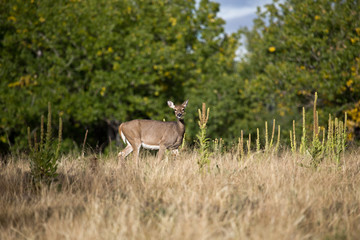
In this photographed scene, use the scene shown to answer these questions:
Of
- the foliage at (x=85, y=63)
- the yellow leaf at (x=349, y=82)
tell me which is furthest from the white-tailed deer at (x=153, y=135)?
the yellow leaf at (x=349, y=82)

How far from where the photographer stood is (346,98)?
16094 millimetres

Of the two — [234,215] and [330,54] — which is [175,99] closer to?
[330,54]

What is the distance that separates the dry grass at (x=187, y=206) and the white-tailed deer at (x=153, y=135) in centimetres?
318

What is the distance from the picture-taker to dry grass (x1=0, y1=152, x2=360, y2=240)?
3.72 metres

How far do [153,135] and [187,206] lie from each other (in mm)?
5463

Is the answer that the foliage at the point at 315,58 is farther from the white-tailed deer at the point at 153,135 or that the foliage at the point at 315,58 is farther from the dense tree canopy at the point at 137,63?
the white-tailed deer at the point at 153,135

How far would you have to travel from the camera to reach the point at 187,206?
427 centimetres

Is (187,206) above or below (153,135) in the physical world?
below

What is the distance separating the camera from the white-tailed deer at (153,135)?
935 centimetres

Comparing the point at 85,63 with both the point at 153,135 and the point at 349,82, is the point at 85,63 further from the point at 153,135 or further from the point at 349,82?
the point at 349,82

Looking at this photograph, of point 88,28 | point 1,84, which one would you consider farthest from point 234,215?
point 88,28

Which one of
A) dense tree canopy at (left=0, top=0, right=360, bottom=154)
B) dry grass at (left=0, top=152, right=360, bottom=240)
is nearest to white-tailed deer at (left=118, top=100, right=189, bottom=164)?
dry grass at (left=0, top=152, right=360, bottom=240)

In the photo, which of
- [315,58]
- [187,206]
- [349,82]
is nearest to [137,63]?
[315,58]

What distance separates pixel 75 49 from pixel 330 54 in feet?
37.6
